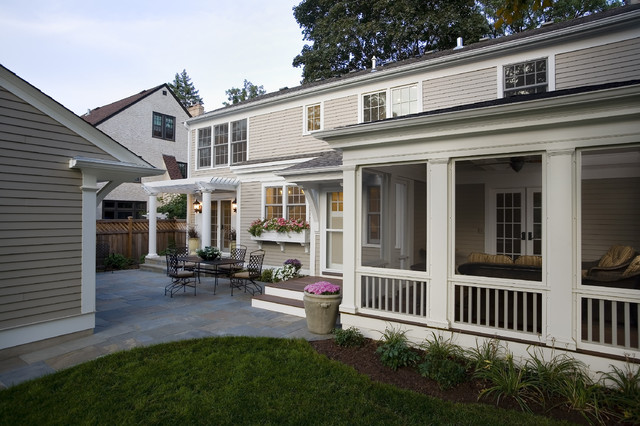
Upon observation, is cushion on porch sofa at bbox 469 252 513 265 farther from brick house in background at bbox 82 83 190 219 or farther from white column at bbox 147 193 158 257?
brick house in background at bbox 82 83 190 219

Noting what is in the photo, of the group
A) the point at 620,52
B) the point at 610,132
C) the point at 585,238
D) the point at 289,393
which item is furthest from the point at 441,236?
the point at 620,52

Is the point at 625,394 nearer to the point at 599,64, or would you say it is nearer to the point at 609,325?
the point at 609,325

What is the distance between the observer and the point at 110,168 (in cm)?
557

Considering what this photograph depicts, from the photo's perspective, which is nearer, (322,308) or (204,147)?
(322,308)

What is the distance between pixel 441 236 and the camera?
4.55 m

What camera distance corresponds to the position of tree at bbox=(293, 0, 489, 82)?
16.8 m

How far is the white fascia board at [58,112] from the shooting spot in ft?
15.5

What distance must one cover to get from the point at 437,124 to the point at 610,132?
185 centimetres

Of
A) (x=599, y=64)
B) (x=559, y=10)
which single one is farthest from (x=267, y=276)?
(x=559, y=10)

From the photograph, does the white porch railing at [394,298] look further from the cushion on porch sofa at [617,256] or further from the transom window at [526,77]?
the transom window at [526,77]

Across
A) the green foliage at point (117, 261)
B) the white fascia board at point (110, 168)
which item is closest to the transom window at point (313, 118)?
the white fascia board at point (110, 168)

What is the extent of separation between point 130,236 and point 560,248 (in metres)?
14.3

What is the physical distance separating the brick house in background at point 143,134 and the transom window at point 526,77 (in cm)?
1471

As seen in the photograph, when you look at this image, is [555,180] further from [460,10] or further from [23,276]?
[460,10]
